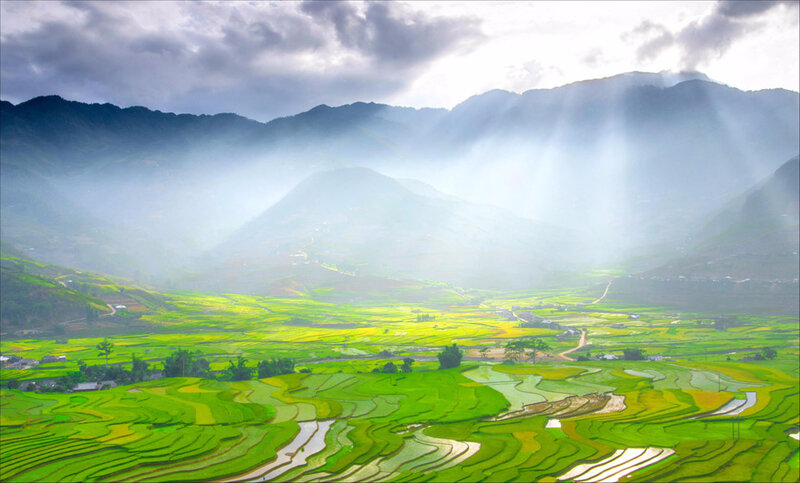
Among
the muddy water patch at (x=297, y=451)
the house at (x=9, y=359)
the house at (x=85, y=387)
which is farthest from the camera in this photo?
the house at (x=9, y=359)

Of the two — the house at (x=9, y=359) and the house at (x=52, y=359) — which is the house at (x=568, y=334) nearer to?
the house at (x=52, y=359)

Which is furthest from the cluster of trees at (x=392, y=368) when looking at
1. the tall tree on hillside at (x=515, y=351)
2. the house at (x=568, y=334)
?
the house at (x=568, y=334)

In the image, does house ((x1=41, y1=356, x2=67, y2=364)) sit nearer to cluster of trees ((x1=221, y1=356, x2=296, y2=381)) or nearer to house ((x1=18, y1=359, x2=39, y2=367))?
house ((x1=18, y1=359, x2=39, y2=367))

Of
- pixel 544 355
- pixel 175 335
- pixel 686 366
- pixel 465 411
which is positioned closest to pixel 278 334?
pixel 175 335

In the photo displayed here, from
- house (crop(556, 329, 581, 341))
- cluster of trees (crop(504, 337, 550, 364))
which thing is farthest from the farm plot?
house (crop(556, 329, 581, 341))

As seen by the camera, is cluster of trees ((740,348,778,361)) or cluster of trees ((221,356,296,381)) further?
cluster of trees ((740,348,778,361))

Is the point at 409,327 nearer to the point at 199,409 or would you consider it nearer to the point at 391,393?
the point at 391,393
